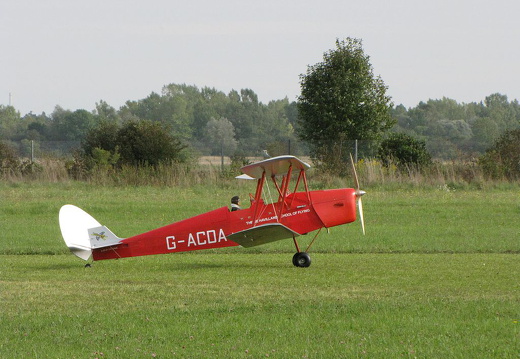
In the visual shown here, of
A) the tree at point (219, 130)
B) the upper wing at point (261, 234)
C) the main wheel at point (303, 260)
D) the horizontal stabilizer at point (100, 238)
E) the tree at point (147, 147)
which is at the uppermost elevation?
the tree at point (219, 130)

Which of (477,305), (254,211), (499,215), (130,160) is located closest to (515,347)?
(477,305)

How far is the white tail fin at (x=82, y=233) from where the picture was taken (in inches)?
547

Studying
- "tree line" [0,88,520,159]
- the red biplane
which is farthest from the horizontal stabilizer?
"tree line" [0,88,520,159]

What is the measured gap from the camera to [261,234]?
13750 mm

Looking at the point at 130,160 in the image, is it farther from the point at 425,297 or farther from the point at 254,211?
the point at 425,297

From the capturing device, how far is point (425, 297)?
10.0m

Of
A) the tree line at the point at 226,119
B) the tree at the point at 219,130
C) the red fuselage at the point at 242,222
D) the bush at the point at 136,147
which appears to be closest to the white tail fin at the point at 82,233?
the red fuselage at the point at 242,222

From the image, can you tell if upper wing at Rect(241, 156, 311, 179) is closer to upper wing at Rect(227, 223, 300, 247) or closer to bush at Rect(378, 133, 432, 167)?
upper wing at Rect(227, 223, 300, 247)

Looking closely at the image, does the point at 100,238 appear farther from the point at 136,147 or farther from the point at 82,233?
the point at 136,147

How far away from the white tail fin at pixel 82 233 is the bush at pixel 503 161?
19.1 m

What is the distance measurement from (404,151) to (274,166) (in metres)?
21.8

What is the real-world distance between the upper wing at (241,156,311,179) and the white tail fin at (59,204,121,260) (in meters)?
2.79

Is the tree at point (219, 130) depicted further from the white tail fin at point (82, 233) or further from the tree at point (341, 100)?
the white tail fin at point (82, 233)

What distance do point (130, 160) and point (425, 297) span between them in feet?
78.8
